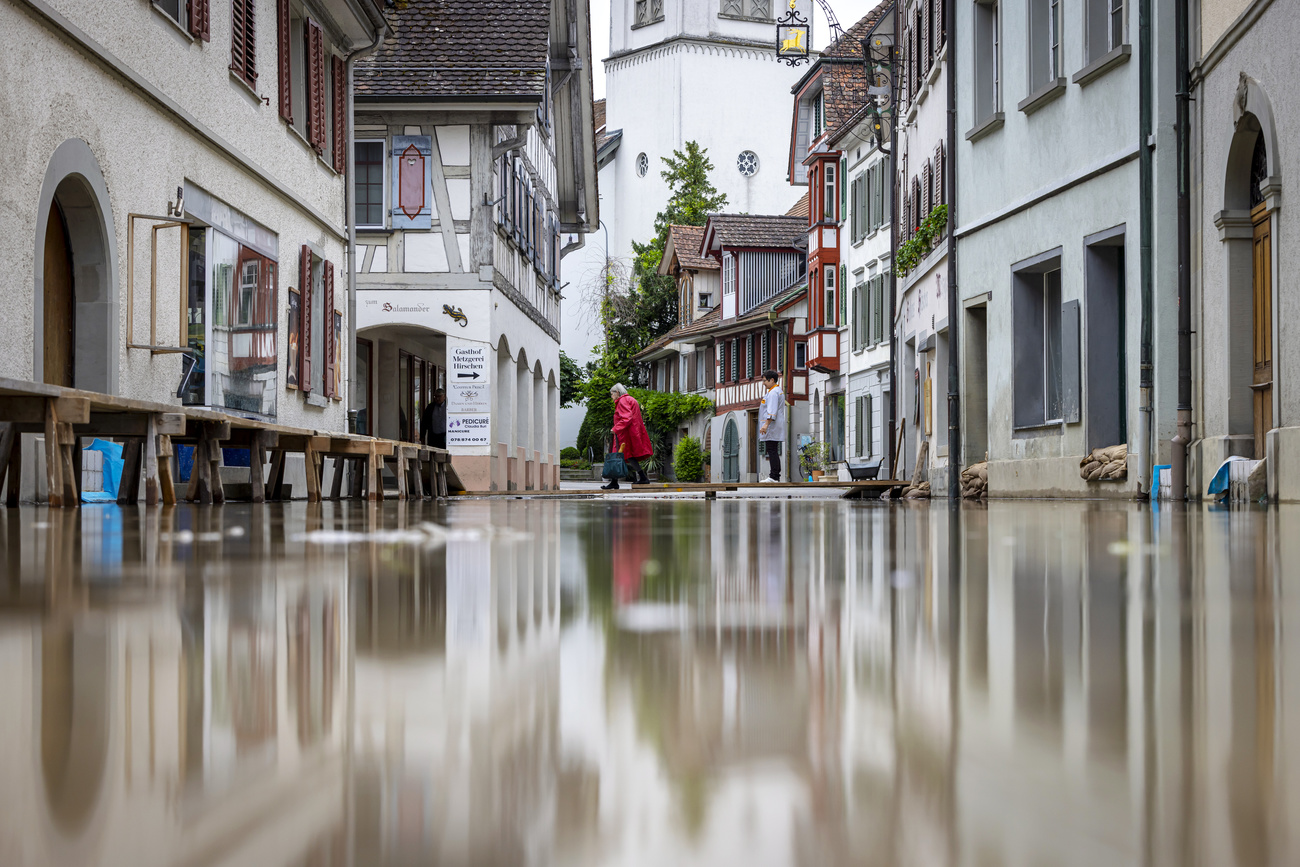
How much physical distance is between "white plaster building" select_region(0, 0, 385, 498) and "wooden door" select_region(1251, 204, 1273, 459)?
8.21 metres

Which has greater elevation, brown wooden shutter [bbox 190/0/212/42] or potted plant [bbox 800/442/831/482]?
brown wooden shutter [bbox 190/0/212/42]

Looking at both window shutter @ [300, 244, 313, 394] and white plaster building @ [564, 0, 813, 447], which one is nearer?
window shutter @ [300, 244, 313, 394]

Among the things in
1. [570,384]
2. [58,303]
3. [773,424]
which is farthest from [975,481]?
[570,384]

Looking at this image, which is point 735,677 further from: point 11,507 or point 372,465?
point 372,465

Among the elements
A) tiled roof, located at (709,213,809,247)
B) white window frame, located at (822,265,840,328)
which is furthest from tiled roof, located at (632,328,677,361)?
white window frame, located at (822,265,840,328)

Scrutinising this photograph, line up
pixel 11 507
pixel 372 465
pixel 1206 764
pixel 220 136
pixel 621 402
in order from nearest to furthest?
pixel 1206 764, pixel 11 507, pixel 220 136, pixel 372 465, pixel 621 402

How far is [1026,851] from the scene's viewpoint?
0.56 metres

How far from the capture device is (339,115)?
55.7 ft

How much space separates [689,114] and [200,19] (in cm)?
5213

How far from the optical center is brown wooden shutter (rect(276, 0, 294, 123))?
14.2m

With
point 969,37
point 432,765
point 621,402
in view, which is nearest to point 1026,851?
point 432,765

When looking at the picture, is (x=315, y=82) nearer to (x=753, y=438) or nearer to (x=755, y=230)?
(x=753, y=438)

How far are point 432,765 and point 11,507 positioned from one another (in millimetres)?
7974

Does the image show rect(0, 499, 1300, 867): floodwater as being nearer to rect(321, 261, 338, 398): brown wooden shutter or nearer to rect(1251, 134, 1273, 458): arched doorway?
rect(1251, 134, 1273, 458): arched doorway
